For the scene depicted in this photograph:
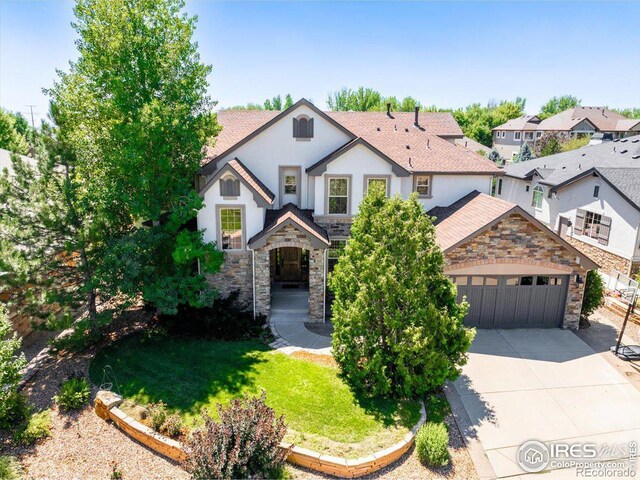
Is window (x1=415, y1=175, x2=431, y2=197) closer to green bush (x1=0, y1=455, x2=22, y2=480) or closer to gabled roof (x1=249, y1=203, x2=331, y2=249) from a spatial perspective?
gabled roof (x1=249, y1=203, x2=331, y2=249)

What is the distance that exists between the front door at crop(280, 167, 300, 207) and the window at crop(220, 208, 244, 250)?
301 centimetres

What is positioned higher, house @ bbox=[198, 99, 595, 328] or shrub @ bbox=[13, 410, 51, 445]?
house @ bbox=[198, 99, 595, 328]

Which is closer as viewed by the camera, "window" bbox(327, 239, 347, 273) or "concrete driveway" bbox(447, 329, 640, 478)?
"concrete driveway" bbox(447, 329, 640, 478)

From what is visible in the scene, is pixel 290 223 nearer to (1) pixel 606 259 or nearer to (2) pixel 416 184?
(2) pixel 416 184

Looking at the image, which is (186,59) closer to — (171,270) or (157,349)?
(171,270)

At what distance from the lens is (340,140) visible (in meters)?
19.3

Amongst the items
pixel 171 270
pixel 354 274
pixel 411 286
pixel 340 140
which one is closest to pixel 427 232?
pixel 411 286

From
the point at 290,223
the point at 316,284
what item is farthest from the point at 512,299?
the point at 290,223

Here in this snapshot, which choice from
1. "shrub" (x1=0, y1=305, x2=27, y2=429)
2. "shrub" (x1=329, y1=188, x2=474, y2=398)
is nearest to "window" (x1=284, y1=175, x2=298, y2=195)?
"shrub" (x1=329, y1=188, x2=474, y2=398)

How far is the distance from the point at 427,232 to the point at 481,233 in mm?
5135

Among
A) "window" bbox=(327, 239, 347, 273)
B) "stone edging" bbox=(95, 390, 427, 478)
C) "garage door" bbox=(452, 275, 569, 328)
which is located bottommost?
"stone edging" bbox=(95, 390, 427, 478)

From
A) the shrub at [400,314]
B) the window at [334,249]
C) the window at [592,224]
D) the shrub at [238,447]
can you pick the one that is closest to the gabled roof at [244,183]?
the window at [334,249]

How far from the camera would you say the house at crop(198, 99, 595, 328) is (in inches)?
656

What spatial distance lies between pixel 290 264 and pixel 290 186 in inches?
168
